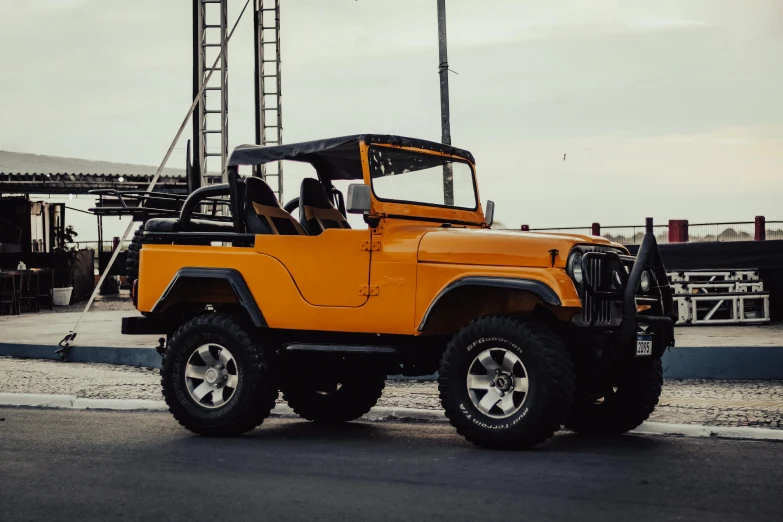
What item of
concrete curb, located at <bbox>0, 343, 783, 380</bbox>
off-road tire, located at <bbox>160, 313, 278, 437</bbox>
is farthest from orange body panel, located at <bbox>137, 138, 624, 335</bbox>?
concrete curb, located at <bbox>0, 343, 783, 380</bbox>

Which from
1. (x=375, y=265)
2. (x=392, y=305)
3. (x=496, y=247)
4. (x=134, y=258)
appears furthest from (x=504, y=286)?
(x=134, y=258)

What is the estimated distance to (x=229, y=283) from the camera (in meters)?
8.55

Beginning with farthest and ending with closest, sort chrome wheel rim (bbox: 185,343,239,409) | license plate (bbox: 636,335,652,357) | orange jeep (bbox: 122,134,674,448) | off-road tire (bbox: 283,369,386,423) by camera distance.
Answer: off-road tire (bbox: 283,369,386,423) < chrome wheel rim (bbox: 185,343,239,409) < license plate (bbox: 636,335,652,357) < orange jeep (bbox: 122,134,674,448)

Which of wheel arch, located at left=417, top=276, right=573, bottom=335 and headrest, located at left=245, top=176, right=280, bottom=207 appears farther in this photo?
headrest, located at left=245, top=176, right=280, bottom=207

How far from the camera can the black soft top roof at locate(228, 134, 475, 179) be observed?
8.71 metres

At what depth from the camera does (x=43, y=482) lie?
6.39 m

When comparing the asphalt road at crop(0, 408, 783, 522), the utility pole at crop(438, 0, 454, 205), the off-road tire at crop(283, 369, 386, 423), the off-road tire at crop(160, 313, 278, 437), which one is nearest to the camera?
the asphalt road at crop(0, 408, 783, 522)

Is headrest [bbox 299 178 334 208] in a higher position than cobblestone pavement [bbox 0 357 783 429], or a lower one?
higher

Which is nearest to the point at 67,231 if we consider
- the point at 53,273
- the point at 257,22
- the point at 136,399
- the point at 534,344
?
the point at 53,273

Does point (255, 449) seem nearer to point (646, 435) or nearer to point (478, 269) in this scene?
point (478, 269)

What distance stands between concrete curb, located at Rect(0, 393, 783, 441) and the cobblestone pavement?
0.30 meters

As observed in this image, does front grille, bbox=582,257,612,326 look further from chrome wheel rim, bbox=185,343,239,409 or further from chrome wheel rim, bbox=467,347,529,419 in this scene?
chrome wheel rim, bbox=185,343,239,409

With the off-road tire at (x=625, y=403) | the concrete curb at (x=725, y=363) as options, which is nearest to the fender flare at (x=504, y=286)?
the off-road tire at (x=625, y=403)

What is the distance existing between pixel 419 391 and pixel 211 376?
3.31 metres
